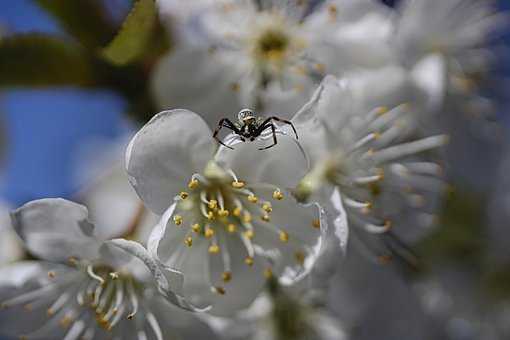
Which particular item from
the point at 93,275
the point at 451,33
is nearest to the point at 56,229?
the point at 93,275

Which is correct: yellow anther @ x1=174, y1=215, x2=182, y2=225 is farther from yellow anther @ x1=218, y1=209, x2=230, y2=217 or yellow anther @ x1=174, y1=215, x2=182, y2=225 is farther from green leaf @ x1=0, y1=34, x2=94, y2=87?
green leaf @ x1=0, y1=34, x2=94, y2=87

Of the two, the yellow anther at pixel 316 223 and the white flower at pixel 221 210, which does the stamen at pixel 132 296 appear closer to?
the white flower at pixel 221 210

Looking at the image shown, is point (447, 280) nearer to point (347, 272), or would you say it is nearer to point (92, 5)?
point (347, 272)

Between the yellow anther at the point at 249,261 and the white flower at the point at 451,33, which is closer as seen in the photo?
the yellow anther at the point at 249,261

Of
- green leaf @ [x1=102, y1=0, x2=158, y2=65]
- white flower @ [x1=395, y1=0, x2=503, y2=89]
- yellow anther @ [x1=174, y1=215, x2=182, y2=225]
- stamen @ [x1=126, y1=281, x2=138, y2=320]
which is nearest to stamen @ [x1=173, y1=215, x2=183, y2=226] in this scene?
yellow anther @ [x1=174, y1=215, x2=182, y2=225]

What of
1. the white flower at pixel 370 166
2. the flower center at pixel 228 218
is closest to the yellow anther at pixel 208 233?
the flower center at pixel 228 218

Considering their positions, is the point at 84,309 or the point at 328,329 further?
the point at 328,329

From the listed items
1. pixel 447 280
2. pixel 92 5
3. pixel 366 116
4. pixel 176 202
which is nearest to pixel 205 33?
pixel 92 5

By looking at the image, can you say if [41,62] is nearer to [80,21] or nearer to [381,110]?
[80,21]
